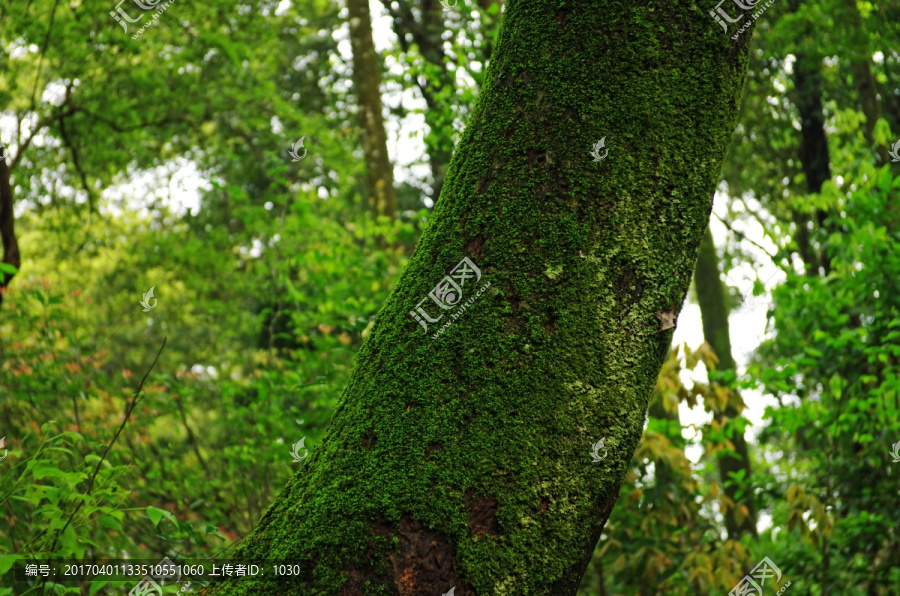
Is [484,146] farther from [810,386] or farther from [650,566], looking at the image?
[810,386]

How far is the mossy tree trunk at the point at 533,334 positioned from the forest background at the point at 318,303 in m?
0.17

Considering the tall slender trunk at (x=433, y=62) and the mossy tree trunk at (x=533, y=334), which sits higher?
the tall slender trunk at (x=433, y=62)

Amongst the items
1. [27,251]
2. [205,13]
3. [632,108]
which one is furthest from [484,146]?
[27,251]

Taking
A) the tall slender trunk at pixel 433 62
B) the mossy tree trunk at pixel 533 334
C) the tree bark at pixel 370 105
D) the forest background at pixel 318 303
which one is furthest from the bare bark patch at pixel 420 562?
the tree bark at pixel 370 105

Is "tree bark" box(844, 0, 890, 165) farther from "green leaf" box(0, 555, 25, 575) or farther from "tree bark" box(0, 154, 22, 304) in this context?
"green leaf" box(0, 555, 25, 575)

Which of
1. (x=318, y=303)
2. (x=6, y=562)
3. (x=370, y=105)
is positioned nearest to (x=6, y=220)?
(x=318, y=303)

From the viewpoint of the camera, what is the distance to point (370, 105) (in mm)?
9195

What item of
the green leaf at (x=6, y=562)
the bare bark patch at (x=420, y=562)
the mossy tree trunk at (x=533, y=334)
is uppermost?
the mossy tree trunk at (x=533, y=334)

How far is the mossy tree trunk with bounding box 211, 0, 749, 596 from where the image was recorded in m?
1.55

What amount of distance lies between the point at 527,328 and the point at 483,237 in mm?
274

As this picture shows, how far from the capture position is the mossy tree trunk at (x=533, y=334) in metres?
1.55

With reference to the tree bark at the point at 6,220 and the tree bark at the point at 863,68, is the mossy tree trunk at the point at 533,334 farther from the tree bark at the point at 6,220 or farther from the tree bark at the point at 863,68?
the tree bark at the point at 863,68

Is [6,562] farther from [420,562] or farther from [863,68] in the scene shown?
[863,68]

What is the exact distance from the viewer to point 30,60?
720cm
